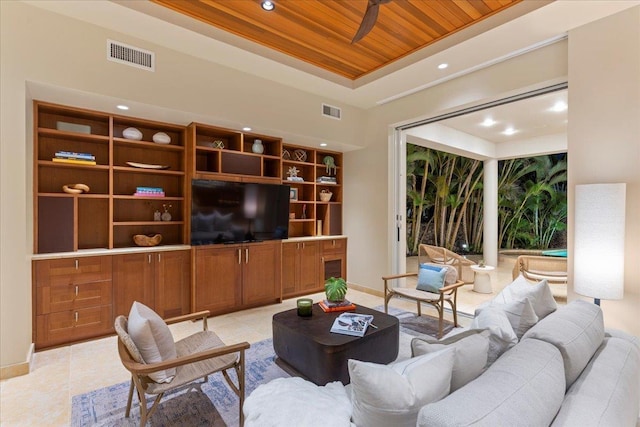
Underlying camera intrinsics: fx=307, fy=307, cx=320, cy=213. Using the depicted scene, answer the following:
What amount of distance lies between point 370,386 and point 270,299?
3802mm

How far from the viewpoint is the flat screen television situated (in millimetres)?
3951

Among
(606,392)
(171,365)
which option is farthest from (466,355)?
(171,365)

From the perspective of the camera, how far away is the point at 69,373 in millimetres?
2713

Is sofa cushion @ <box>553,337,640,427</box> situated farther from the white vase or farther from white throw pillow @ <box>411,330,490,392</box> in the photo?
the white vase

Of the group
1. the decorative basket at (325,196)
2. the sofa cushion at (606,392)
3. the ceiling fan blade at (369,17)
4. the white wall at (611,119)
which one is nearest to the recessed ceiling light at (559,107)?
the white wall at (611,119)

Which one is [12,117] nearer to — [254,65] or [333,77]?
[254,65]

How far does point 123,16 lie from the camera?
115 inches

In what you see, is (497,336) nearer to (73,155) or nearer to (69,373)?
(69,373)

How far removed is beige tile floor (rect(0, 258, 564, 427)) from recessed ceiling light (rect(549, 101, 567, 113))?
3228 millimetres

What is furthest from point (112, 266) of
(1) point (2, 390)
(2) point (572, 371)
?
(2) point (572, 371)

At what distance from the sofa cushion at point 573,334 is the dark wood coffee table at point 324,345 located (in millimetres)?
1180

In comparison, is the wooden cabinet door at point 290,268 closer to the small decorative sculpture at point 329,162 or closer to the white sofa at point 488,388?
the small decorative sculpture at point 329,162

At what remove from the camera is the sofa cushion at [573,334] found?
135cm

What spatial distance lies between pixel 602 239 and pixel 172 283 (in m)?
4.48
